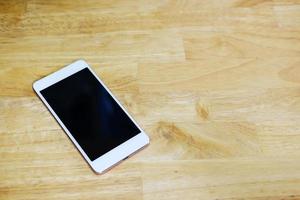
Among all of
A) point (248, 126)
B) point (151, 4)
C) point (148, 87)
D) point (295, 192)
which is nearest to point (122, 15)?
point (151, 4)

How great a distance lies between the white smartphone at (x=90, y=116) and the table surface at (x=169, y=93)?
14mm

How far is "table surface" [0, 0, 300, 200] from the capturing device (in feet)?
1.64

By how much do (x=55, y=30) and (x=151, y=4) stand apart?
18cm

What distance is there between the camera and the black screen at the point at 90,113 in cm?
52

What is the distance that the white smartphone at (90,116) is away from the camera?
0.51 metres

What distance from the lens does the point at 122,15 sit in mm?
651

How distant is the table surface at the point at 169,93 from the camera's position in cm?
50

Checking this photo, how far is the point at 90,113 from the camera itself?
1.77ft

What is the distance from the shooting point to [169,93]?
57cm

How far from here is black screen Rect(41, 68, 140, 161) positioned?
519mm

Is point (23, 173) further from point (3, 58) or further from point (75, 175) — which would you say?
point (3, 58)

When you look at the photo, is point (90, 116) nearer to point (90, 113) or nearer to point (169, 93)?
point (90, 113)

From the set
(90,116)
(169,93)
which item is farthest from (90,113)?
(169,93)

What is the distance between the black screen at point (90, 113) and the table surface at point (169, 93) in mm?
18
